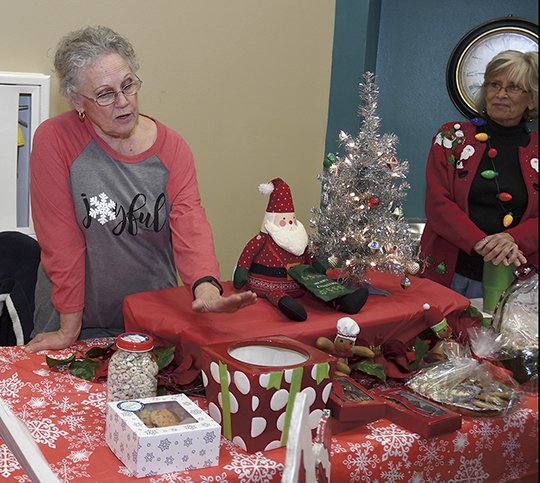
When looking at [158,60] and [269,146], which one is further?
[269,146]

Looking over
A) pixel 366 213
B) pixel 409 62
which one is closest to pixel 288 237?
pixel 366 213

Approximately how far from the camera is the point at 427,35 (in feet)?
12.1

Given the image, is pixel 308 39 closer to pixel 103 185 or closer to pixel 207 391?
pixel 103 185

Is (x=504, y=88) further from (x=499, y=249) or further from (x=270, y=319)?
(x=270, y=319)

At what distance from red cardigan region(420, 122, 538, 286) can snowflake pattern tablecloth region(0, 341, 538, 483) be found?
0.98m

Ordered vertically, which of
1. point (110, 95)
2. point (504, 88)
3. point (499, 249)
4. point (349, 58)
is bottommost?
point (499, 249)

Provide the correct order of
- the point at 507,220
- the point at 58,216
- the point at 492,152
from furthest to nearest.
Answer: the point at 492,152, the point at 507,220, the point at 58,216

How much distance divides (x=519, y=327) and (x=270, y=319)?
515 millimetres

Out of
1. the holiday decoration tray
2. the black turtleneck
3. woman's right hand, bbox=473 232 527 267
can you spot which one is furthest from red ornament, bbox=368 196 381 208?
the black turtleneck

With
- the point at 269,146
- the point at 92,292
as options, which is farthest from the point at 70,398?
the point at 269,146

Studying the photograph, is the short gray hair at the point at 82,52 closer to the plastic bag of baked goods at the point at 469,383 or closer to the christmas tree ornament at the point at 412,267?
the christmas tree ornament at the point at 412,267

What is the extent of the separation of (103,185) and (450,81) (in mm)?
2287

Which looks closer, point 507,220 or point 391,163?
point 391,163

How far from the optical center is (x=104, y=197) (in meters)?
1.84
